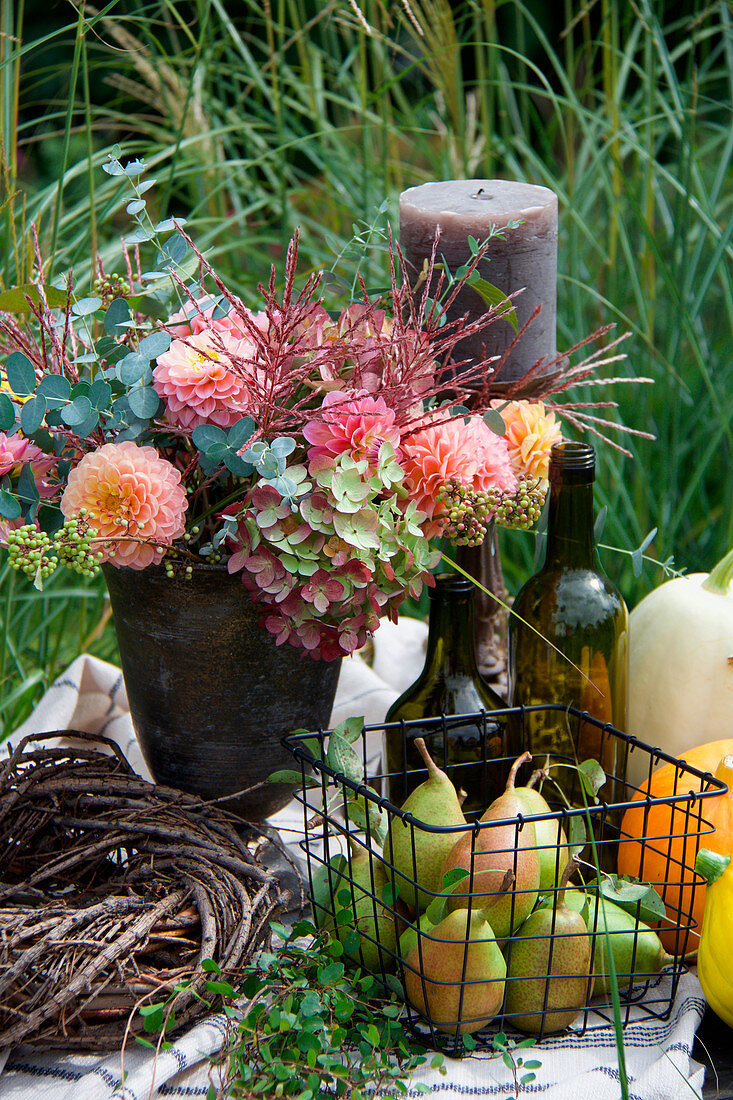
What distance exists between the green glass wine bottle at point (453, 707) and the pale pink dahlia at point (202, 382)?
20 cm

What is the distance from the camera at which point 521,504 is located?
0.66 meters

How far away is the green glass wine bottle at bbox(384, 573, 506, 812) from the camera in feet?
2.26

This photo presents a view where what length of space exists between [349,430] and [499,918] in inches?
11.3

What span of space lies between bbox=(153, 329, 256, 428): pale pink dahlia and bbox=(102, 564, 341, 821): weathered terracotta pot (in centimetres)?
10

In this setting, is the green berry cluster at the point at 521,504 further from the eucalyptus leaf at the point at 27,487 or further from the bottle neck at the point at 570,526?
the eucalyptus leaf at the point at 27,487

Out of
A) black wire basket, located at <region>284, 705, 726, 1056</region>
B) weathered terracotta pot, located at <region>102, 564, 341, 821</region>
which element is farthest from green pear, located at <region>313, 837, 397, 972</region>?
weathered terracotta pot, located at <region>102, 564, 341, 821</region>

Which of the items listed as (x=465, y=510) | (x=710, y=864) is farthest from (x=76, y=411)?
(x=710, y=864)

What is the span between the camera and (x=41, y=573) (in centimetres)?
54

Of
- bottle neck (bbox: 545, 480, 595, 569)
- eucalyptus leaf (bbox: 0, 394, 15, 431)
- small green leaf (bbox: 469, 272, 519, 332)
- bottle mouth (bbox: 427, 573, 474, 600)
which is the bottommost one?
bottle mouth (bbox: 427, 573, 474, 600)

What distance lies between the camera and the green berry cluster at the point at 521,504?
65 cm

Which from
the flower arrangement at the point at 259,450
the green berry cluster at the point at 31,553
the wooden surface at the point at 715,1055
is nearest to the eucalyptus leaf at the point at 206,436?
the flower arrangement at the point at 259,450

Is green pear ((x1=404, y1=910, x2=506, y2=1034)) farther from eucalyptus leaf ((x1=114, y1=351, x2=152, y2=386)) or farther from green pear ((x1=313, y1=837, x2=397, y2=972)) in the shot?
eucalyptus leaf ((x1=114, y1=351, x2=152, y2=386))

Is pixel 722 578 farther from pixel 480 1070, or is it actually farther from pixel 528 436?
pixel 480 1070

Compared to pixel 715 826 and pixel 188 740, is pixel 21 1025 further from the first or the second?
pixel 715 826
